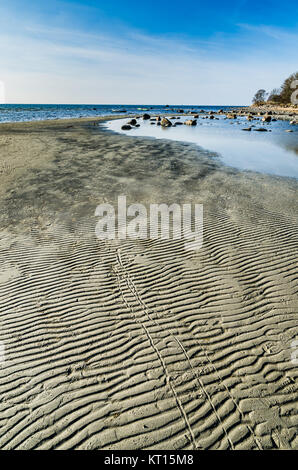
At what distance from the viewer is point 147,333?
14.6 feet

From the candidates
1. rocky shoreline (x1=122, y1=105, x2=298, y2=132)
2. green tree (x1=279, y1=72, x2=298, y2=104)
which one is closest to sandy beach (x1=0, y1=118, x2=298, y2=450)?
rocky shoreline (x1=122, y1=105, x2=298, y2=132)

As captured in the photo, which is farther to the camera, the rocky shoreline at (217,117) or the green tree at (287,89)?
the green tree at (287,89)

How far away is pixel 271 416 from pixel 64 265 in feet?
16.4

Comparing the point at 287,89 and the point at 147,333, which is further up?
the point at 287,89

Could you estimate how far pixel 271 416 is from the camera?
10.7ft

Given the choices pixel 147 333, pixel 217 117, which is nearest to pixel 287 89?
pixel 217 117

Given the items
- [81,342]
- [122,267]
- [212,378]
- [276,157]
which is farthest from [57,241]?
[276,157]

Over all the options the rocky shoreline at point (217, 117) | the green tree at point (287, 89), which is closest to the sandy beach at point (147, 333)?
the rocky shoreline at point (217, 117)

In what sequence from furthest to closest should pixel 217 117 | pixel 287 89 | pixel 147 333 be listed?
pixel 287 89, pixel 217 117, pixel 147 333

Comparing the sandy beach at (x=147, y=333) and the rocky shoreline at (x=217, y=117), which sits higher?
the rocky shoreline at (x=217, y=117)

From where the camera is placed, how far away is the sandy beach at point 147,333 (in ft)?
10.4

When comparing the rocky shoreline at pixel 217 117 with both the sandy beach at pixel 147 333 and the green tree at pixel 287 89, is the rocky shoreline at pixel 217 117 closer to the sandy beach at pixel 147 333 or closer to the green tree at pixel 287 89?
the green tree at pixel 287 89

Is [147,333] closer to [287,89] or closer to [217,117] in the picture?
[217,117]

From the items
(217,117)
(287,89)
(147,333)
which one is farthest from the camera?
(287,89)
